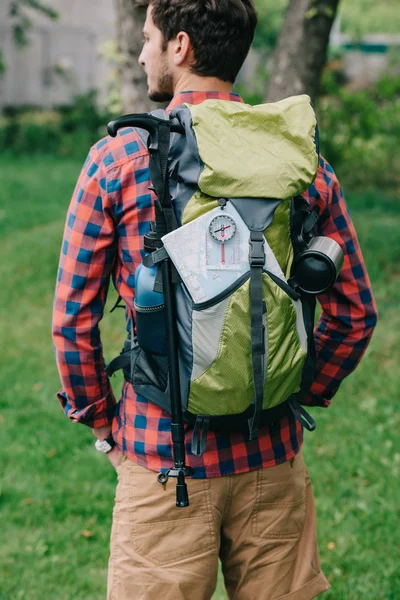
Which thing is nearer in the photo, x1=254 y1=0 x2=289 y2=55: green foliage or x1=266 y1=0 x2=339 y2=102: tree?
x1=266 y1=0 x2=339 y2=102: tree

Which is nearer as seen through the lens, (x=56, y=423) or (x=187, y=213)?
(x=187, y=213)

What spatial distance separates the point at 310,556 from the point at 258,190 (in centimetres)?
108

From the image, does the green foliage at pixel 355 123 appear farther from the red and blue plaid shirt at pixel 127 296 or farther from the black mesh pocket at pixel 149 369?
the black mesh pocket at pixel 149 369

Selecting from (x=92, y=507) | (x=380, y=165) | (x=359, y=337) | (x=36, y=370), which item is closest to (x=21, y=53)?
(x=380, y=165)

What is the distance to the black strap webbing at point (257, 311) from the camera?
1.78 m

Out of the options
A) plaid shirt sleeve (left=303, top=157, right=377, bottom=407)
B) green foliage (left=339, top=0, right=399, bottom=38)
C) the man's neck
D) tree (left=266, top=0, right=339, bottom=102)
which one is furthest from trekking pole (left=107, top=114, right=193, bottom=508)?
green foliage (left=339, top=0, right=399, bottom=38)

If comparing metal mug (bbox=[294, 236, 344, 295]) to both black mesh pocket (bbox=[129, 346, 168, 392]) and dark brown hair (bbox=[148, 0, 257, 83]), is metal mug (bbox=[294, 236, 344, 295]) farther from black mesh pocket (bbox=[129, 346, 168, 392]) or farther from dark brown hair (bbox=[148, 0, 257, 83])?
dark brown hair (bbox=[148, 0, 257, 83])

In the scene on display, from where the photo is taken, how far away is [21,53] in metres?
18.3

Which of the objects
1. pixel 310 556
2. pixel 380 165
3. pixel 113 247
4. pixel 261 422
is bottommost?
pixel 380 165

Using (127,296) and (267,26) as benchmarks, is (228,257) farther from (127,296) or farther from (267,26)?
(267,26)

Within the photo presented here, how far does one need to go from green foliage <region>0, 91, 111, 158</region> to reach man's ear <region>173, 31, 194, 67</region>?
13640 mm

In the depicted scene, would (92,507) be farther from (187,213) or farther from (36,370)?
(187,213)

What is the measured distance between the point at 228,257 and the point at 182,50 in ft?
1.84

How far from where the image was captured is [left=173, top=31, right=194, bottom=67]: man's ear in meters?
1.96
